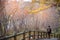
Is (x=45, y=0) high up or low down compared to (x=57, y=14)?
up

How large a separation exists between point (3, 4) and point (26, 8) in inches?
46.1

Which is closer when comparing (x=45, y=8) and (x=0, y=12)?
(x=0, y=12)

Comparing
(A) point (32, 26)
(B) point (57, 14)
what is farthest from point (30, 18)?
(B) point (57, 14)

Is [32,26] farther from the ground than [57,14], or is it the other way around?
[57,14]

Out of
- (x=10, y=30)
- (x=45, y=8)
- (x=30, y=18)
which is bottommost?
(x=10, y=30)

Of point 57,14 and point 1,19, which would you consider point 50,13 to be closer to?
point 57,14

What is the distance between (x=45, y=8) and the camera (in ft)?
24.5

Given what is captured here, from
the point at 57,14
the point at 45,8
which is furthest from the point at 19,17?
the point at 57,14

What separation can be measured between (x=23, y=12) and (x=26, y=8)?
27cm

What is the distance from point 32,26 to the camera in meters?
7.36

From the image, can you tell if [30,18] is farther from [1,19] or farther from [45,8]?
[1,19]

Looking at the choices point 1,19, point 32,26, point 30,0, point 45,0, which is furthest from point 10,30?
point 45,0

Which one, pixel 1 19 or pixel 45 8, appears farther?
pixel 45 8

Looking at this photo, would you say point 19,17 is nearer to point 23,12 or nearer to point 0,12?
point 23,12
